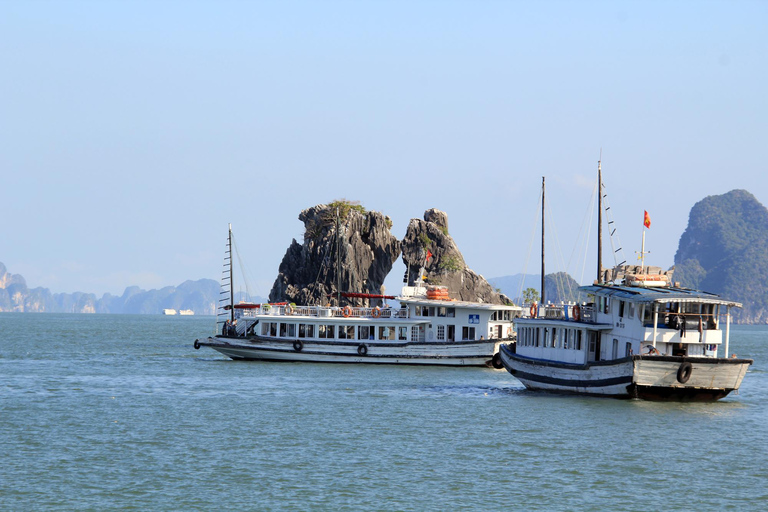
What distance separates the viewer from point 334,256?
125 meters

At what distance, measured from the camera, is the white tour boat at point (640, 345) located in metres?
39.5

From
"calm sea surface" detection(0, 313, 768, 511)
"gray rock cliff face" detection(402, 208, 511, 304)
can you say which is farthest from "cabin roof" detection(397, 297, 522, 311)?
"gray rock cliff face" detection(402, 208, 511, 304)

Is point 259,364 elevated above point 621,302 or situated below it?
below

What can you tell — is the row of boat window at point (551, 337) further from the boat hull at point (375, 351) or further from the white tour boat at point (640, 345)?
the boat hull at point (375, 351)

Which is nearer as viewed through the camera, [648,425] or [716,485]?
[716,485]

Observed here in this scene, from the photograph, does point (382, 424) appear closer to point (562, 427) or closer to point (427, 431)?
point (427, 431)

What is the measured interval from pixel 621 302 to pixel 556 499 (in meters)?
18.4

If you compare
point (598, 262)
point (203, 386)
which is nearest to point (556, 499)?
point (203, 386)

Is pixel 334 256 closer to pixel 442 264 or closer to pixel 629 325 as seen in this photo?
pixel 442 264

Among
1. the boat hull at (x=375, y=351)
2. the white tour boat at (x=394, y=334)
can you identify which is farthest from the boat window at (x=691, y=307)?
the boat hull at (x=375, y=351)

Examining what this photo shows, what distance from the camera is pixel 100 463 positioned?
1156 inches

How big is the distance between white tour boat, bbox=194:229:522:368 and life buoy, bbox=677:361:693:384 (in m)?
22.9

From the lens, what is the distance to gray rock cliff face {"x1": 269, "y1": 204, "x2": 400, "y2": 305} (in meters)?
124

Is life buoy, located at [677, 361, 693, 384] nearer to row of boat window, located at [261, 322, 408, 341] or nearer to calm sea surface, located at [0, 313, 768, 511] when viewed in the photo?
calm sea surface, located at [0, 313, 768, 511]
